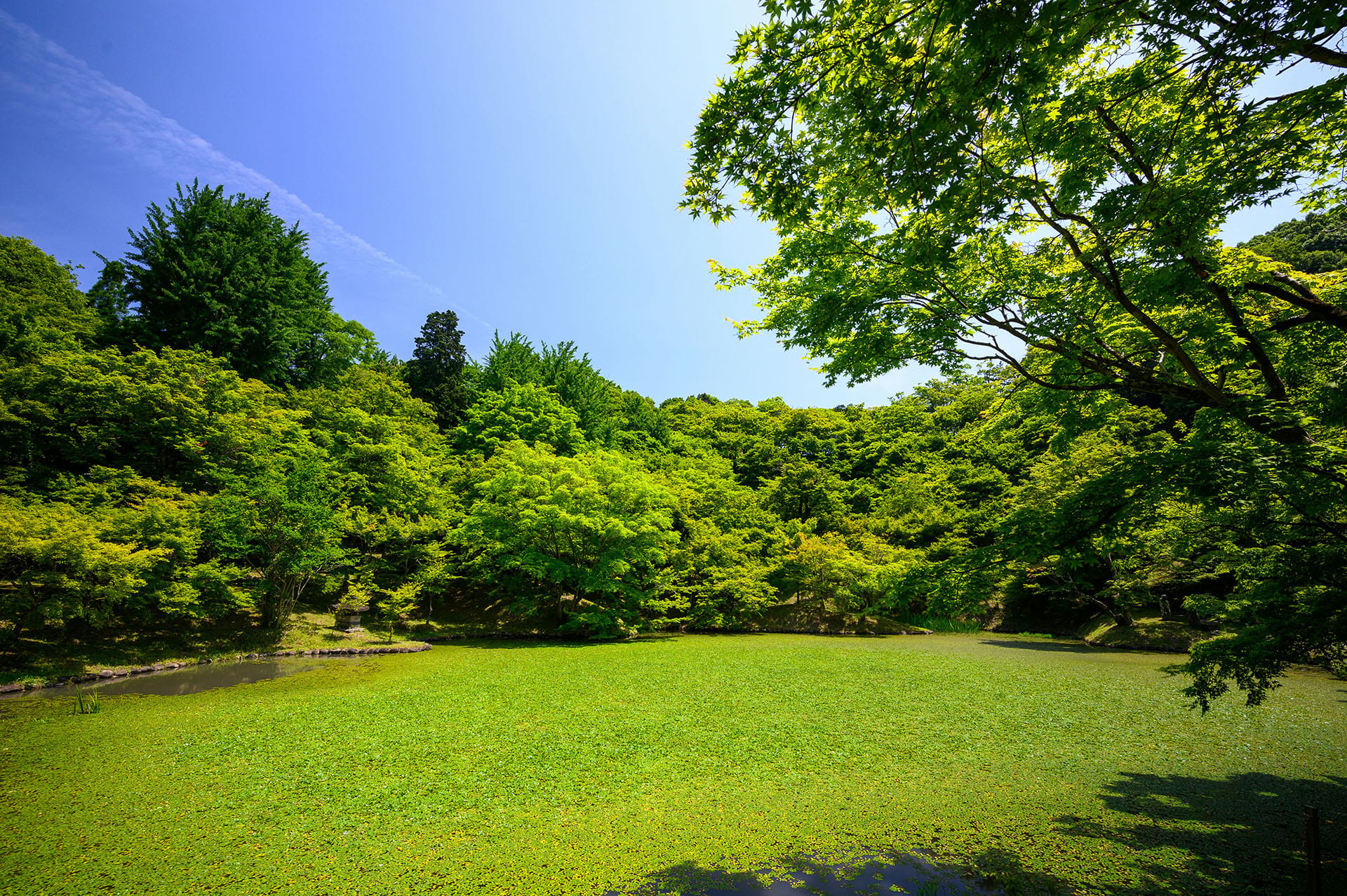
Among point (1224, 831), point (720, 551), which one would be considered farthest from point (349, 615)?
point (1224, 831)

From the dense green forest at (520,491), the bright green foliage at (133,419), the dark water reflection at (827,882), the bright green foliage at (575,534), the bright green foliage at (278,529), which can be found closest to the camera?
the dark water reflection at (827,882)

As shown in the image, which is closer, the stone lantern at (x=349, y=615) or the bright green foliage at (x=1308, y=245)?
the stone lantern at (x=349, y=615)

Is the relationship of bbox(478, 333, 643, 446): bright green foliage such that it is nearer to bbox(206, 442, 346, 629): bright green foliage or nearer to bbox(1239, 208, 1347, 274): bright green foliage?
bbox(206, 442, 346, 629): bright green foliage

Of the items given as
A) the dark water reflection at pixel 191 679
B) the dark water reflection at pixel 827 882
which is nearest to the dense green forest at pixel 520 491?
the dark water reflection at pixel 191 679

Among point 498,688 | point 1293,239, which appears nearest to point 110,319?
point 498,688

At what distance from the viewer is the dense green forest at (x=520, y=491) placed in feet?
12.8

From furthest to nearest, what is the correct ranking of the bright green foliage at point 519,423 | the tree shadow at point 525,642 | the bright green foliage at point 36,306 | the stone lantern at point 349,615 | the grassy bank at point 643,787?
the bright green foliage at point 519,423 → the stone lantern at point 349,615 → the tree shadow at point 525,642 → the bright green foliage at point 36,306 → the grassy bank at point 643,787

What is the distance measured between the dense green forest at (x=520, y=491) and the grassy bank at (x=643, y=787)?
1.46m

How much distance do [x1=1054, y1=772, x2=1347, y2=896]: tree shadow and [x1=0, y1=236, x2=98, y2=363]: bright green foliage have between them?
20166 millimetres

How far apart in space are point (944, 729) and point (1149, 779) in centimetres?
176

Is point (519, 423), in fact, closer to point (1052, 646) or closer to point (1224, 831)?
point (1052, 646)

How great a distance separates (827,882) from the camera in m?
2.91

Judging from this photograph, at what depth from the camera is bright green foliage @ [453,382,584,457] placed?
1939 cm

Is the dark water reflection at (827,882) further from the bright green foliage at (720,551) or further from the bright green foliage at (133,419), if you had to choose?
the bright green foliage at (133,419)
